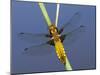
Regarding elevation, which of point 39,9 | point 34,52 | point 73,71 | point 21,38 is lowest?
point 73,71

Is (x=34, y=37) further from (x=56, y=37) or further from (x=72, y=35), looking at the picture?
(x=72, y=35)

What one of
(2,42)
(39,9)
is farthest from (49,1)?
(2,42)

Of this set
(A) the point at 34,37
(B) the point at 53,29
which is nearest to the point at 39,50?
(A) the point at 34,37

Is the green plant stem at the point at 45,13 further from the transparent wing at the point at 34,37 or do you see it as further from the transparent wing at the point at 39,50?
the transparent wing at the point at 39,50

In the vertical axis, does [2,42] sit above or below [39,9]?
below

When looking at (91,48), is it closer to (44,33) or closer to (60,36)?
(60,36)

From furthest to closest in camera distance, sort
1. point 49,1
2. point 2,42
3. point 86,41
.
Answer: point 86,41 < point 49,1 < point 2,42

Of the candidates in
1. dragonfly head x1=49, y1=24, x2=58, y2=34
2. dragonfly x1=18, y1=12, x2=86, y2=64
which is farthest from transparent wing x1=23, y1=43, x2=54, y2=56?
dragonfly head x1=49, y1=24, x2=58, y2=34

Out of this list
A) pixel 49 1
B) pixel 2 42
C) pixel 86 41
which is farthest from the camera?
pixel 86 41
